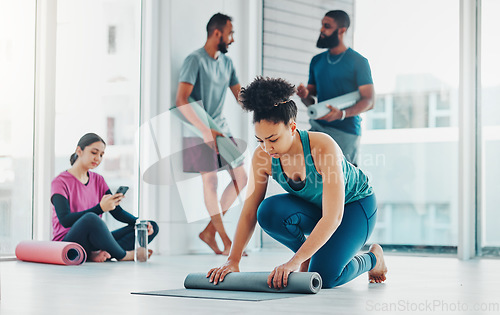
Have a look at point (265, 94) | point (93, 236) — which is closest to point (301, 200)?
point (265, 94)

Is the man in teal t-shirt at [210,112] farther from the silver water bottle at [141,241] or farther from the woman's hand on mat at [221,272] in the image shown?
the woman's hand on mat at [221,272]

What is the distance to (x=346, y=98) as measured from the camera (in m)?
5.16

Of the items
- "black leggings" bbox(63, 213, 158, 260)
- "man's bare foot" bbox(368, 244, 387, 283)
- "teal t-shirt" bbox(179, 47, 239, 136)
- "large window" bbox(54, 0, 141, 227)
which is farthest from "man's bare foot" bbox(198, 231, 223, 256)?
"man's bare foot" bbox(368, 244, 387, 283)

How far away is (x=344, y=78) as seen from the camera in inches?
205

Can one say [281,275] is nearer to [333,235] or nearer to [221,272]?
[221,272]

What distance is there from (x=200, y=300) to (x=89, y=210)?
7.09 feet

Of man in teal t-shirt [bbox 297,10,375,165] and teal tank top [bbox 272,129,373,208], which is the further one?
man in teal t-shirt [bbox 297,10,375,165]

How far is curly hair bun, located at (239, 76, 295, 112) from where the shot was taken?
232 centimetres

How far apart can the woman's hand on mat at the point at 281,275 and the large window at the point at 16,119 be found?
281cm

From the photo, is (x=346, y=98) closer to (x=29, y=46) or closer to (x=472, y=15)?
(x=472, y=15)

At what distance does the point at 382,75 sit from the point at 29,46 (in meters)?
2.67

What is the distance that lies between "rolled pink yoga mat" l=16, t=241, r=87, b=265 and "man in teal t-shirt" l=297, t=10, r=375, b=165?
214cm

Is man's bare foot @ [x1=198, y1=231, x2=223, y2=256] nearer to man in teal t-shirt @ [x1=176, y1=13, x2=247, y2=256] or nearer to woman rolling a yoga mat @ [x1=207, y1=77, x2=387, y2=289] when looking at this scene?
man in teal t-shirt @ [x1=176, y1=13, x2=247, y2=256]

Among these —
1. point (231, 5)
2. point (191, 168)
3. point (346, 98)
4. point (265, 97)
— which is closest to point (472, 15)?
point (346, 98)
